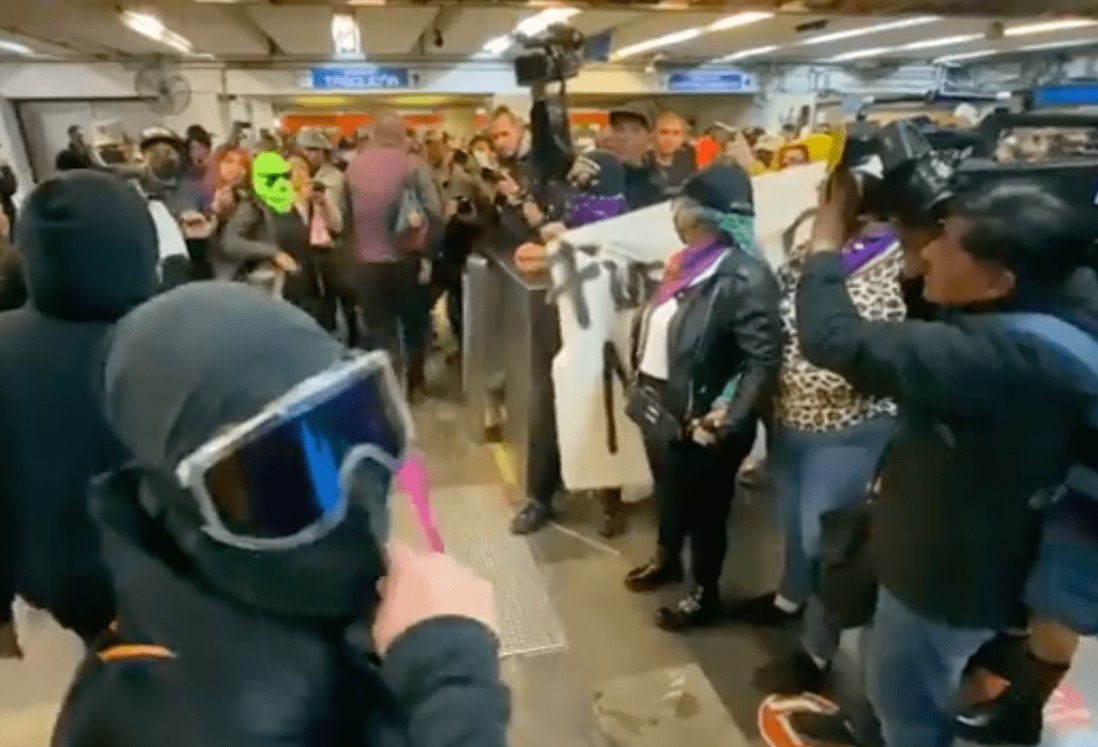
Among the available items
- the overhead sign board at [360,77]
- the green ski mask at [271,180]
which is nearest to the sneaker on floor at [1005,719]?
the green ski mask at [271,180]

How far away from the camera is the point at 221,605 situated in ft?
2.36

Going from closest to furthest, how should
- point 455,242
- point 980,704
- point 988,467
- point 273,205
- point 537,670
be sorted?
point 988,467, point 980,704, point 537,670, point 273,205, point 455,242

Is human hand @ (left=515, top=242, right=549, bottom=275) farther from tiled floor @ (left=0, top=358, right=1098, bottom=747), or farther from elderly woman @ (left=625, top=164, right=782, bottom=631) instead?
tiled floor @ (left=0, top=358, right=1098, bottom=747)

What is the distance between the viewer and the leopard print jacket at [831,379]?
1.99 meters

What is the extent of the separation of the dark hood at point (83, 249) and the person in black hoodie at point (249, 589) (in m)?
0.98

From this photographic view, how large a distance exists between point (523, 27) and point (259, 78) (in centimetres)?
555

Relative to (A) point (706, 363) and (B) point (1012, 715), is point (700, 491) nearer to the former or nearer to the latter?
(A) point (706, 363)

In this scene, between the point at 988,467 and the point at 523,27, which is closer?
the point at 988,467

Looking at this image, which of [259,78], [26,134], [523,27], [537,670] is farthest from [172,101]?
[537,670]

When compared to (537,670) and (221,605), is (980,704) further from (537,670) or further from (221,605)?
(221,605)

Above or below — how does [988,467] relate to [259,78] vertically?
below

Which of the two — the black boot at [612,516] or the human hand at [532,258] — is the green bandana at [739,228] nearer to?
the human hand at [532,258]

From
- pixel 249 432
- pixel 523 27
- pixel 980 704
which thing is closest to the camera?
pixel 249 432

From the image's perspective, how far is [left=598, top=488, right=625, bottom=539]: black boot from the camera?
10.8 ft
